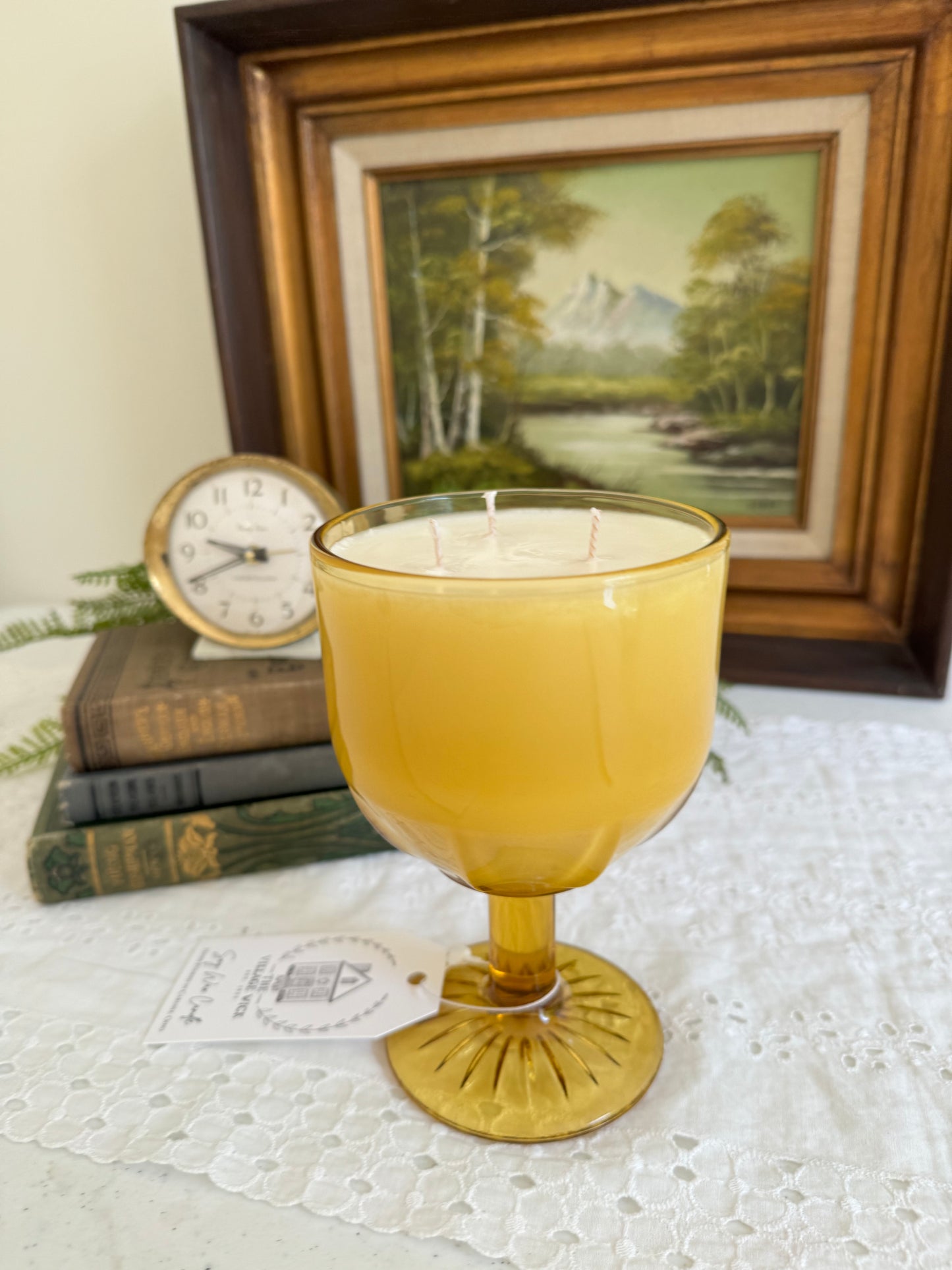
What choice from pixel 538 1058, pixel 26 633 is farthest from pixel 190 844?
pixel 26 633

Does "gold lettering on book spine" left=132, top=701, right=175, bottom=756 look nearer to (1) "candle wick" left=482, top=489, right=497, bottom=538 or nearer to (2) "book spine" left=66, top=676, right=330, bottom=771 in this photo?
(2) "book spine" left=66, top=676, right=330, bottom=771

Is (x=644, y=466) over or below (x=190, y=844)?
over

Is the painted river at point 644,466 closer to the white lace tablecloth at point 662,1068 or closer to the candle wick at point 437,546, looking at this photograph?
the white lace tablecloth at point 662,1068

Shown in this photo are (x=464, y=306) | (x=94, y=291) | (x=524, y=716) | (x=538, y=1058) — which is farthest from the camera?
(x=94, y=291)

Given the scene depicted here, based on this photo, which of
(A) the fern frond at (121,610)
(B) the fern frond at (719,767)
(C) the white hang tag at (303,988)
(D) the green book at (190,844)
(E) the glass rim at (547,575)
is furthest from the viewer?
(A) the fern frond at (121,610)

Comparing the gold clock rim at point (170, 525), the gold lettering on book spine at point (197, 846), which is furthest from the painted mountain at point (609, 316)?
the gold lettering on book spine at point (197, 846)

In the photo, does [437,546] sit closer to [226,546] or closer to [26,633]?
[226,546]
